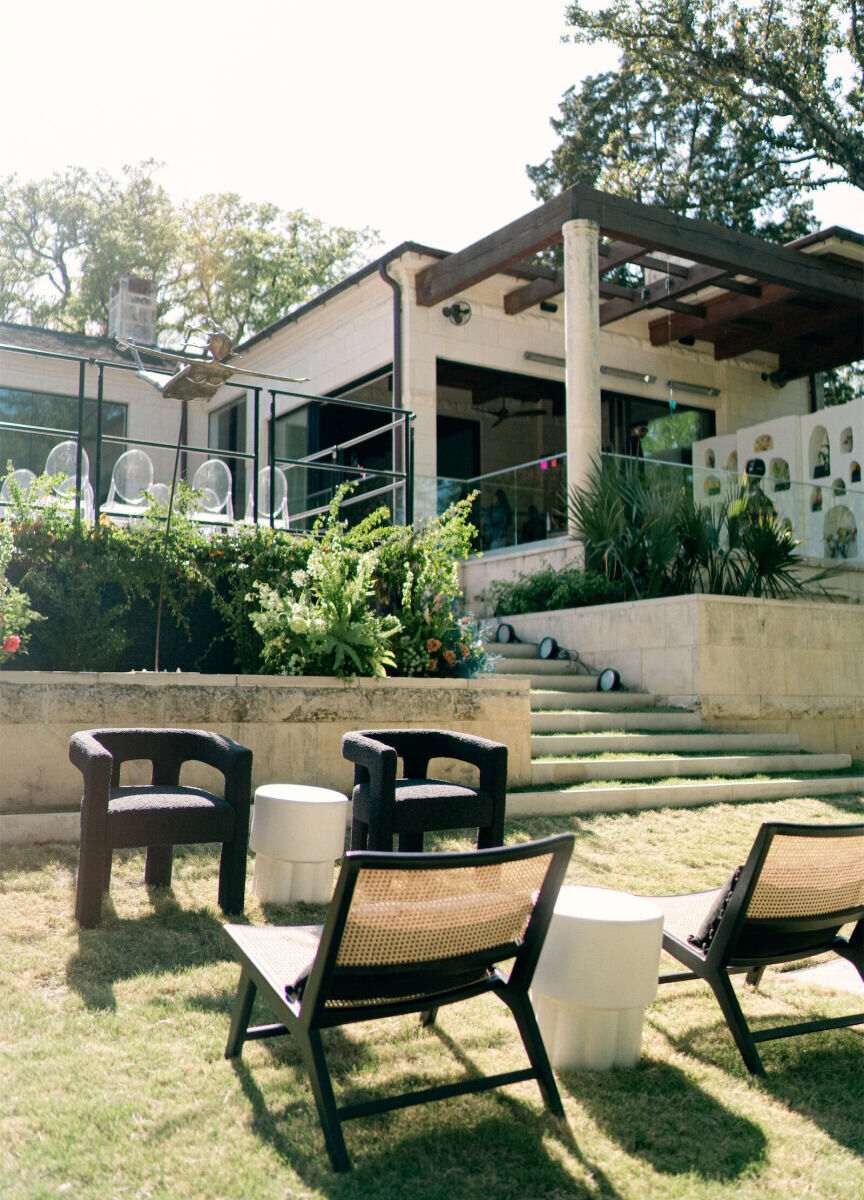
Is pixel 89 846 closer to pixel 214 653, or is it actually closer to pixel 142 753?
pixel 142 753

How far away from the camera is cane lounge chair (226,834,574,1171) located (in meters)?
2.49

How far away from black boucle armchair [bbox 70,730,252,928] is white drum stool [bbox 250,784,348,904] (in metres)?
0.16

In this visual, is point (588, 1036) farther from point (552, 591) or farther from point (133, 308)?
point (133, 308)

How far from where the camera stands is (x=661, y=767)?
759 centimetres

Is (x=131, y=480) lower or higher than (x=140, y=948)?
higher

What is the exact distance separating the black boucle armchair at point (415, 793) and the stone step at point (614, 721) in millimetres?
3053

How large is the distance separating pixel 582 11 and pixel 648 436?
620cm

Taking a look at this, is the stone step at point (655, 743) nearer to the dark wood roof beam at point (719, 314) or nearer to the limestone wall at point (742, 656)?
the limestone wall at point (742, 656)

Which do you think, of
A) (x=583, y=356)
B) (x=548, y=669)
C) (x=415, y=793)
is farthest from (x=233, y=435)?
(x=415, y=793)

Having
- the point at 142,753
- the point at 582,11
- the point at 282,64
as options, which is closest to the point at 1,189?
the point at 582,11

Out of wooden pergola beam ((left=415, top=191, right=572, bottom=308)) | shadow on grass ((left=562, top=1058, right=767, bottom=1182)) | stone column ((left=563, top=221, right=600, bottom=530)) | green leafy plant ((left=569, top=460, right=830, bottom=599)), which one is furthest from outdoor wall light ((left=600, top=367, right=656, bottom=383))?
shadow on grass ((left=562, top=1058, right=767, bottom=1182))

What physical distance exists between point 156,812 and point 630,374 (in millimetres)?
12811

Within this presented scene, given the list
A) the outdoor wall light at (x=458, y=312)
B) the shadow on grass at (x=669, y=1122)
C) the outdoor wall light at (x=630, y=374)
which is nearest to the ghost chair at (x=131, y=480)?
the outdoor wall light at (x=458, y=312)

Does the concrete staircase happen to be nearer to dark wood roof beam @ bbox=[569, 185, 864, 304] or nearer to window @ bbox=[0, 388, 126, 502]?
dark wood roof beam @ bbox=[569, 185, 864, 304]
